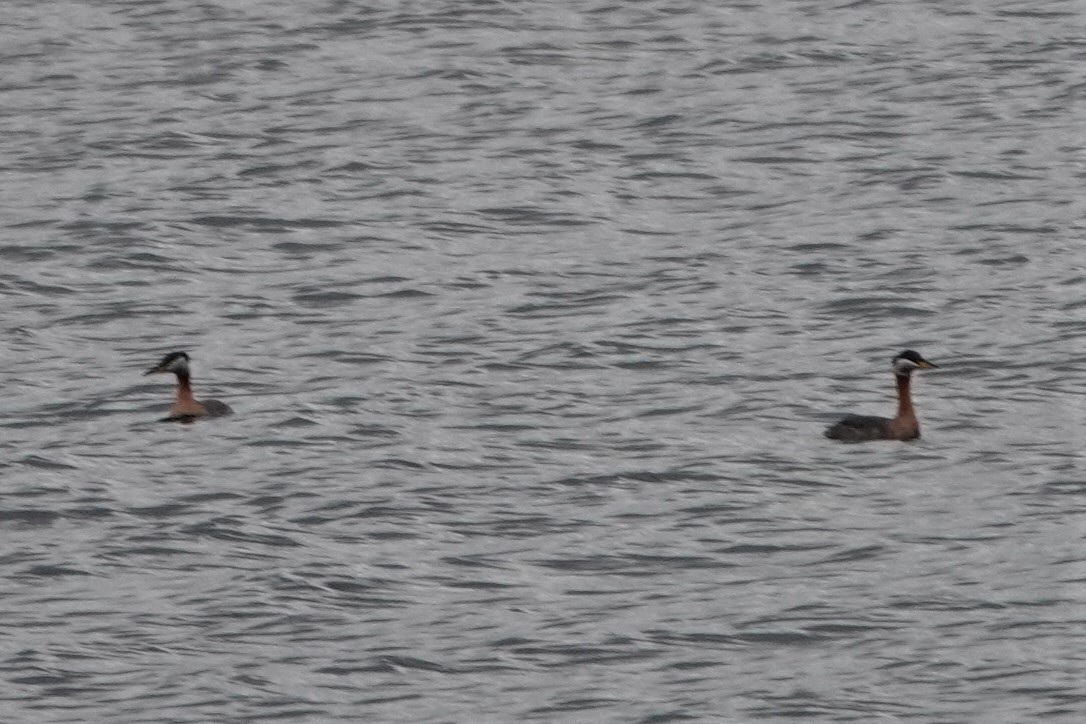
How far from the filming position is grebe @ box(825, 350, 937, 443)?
790 inches

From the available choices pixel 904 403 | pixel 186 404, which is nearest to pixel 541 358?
pixel 186 404

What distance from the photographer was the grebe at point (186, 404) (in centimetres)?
2116

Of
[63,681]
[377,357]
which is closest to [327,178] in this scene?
[377,357]

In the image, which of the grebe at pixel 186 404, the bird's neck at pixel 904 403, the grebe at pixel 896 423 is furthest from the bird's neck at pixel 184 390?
the bird's neck at pixel 904 403

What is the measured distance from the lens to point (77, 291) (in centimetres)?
2495

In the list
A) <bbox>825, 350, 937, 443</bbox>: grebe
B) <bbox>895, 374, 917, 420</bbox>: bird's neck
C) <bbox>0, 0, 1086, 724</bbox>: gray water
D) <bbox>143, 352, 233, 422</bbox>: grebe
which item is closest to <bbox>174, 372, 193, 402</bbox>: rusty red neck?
<bbox>143, 352, 233, 422</bbox>: grebe

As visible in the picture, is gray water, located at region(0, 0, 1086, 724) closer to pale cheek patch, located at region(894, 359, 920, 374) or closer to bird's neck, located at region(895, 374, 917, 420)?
bird's neck, located at region(895, 374, 917, 420)

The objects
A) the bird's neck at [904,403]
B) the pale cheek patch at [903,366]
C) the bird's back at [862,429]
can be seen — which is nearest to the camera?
the bird's back at [862,429]

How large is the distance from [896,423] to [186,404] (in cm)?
553

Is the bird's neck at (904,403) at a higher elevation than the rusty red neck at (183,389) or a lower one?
lower

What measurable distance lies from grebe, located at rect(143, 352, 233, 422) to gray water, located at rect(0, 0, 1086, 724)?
0.53 ft

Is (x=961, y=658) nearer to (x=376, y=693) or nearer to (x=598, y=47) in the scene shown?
(x=376, y=693)

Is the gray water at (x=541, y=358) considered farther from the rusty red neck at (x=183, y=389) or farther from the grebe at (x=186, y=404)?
the rusty red neck at (x=183, y=389)

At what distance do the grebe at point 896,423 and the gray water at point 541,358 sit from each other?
136mm
